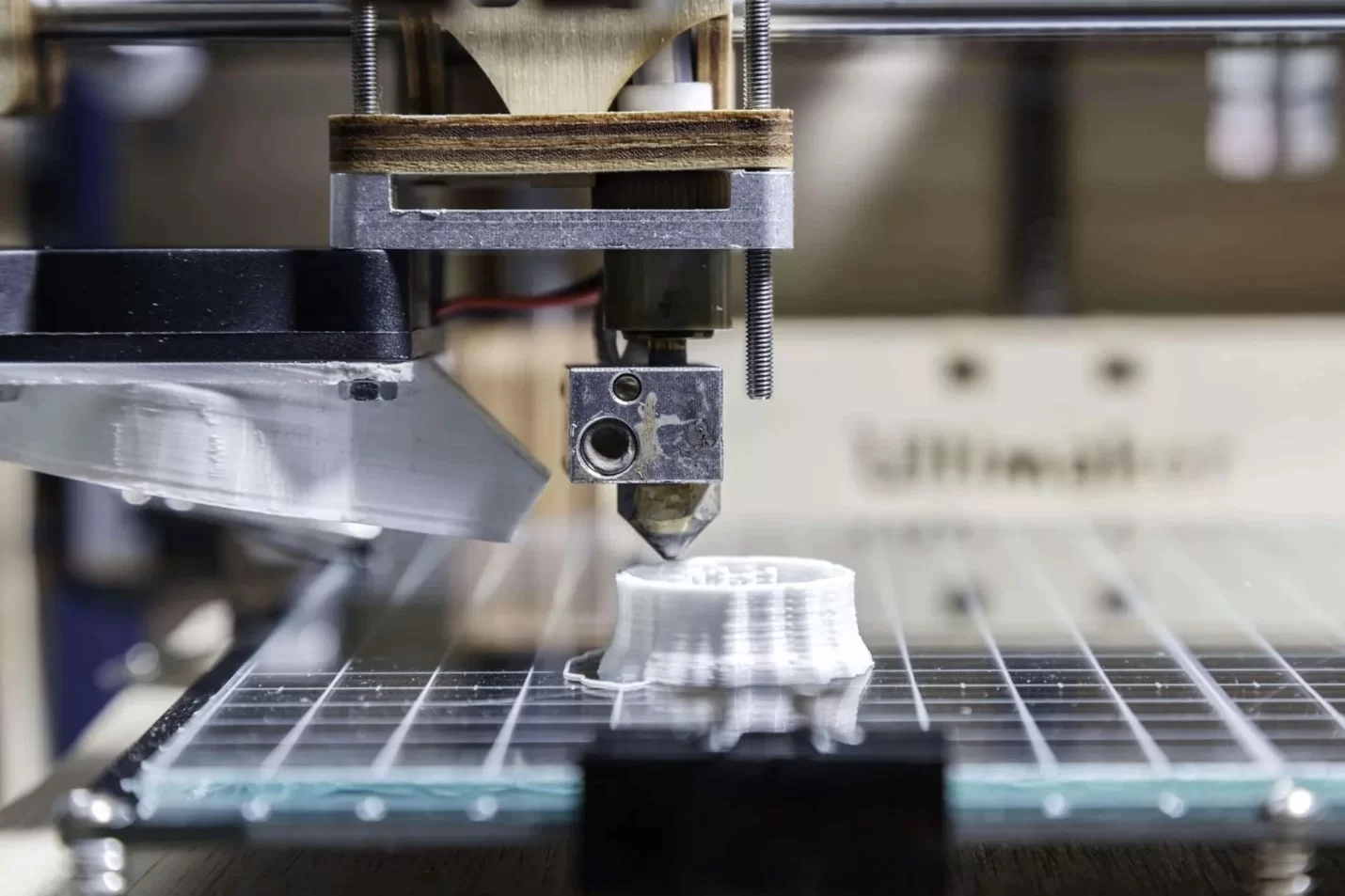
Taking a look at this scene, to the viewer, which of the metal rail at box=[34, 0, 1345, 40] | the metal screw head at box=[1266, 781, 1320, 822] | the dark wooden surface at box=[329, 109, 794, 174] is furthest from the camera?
the metal rail at box=[34, 0, 1345, 40]

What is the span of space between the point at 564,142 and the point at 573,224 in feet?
0.12

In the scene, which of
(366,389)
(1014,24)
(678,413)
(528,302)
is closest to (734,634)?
(678,413)

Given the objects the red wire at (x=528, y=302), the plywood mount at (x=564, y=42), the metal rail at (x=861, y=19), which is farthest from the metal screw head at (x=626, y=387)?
the metal rail at (x=861, y=19)

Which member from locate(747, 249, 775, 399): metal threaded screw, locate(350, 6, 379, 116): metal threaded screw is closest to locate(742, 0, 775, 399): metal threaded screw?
locate(747, 249, 775, 399): metal threaded screw

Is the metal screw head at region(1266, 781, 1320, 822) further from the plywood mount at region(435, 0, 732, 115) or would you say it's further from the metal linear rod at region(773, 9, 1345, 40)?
the metal linear rod at region(773, 9, 1345, 40)

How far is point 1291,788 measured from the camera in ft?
1.71

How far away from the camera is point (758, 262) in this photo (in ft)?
2.20

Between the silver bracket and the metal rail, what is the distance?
26 cm

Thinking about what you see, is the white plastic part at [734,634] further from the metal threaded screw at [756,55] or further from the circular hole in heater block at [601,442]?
the metal threaded screw at [756,55]

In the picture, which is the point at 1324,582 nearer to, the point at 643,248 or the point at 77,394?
the point at 643,248

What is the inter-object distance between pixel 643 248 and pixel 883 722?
0.73 feet

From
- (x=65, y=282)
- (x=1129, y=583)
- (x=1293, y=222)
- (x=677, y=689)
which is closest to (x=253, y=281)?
(x=65, y=282)

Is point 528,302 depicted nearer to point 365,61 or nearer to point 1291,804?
point 365,61

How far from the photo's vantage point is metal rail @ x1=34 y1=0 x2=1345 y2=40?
0.89m
